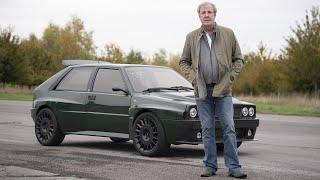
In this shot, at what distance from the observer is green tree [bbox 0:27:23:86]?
169 feet

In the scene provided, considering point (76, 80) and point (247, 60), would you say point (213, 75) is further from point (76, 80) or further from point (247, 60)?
point (247, 60)

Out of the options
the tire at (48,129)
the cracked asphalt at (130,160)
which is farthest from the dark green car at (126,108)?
the cracked asphalt at (130,160)

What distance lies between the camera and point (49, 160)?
9.68m

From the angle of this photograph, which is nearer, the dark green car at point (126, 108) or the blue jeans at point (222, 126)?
the blue jeans at point (222, 126)

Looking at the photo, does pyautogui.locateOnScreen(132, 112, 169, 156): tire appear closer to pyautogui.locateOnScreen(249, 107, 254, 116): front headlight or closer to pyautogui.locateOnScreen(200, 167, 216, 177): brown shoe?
pyautogui.locateOnScreen(249, 107, 254, 116): front headlight

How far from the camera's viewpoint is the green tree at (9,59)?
51469mm

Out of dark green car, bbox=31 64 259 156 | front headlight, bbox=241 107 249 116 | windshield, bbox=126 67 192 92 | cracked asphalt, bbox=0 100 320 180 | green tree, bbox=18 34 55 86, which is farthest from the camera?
green tree, bbox=18 34 55 86

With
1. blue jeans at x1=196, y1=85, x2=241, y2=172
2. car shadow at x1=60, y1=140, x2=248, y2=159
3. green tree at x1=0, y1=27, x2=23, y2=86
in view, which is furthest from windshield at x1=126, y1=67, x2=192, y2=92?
green tree at x1=0, y1=27, x2=23, y2=86

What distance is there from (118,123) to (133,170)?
2.45 metres

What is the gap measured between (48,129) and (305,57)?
30572mm

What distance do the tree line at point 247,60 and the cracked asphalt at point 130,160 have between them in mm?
26997

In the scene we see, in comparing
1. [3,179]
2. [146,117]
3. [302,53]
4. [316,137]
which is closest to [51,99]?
[146,117]

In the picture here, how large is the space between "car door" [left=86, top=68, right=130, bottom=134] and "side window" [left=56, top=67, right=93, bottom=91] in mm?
265

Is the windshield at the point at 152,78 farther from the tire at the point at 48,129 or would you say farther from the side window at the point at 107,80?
the tire at the point at 48,129
